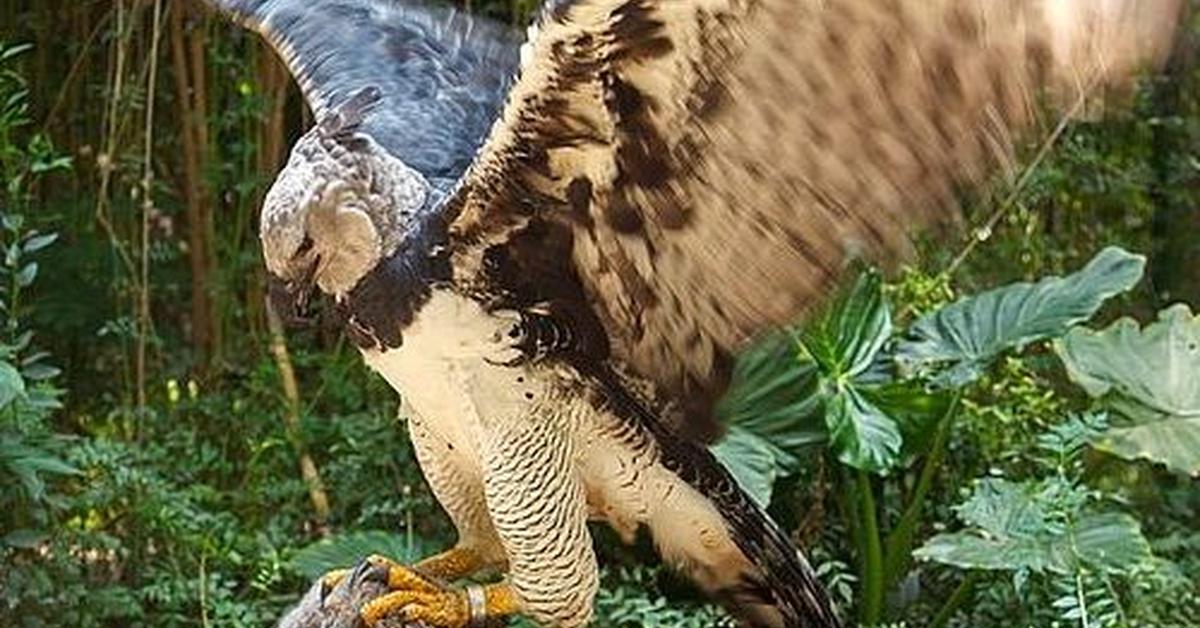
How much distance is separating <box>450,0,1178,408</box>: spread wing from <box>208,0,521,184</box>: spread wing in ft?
0.83

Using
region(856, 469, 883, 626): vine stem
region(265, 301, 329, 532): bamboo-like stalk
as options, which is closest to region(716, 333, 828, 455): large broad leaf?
region(856, 469, 883, 626): vine stem

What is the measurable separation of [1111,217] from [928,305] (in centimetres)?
116

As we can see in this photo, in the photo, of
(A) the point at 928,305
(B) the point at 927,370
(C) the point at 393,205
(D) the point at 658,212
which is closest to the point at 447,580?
(C) the point at 393,205

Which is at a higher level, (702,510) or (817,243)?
(817,243)

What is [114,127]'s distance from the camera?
3637 millimetres

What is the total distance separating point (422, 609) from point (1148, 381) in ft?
4.96

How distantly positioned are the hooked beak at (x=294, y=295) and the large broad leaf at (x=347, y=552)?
3.55 feet

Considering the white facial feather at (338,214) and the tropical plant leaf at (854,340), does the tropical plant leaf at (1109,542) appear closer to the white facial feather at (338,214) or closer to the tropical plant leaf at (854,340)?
the tropical plant leaf at (854,340)

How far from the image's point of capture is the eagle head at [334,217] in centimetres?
172

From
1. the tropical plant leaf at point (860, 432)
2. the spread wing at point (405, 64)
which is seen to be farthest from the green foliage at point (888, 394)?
the spread wing at point (405, 64)

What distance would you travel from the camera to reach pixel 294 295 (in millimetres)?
1754

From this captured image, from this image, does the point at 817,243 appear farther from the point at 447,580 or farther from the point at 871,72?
the point at 447,580

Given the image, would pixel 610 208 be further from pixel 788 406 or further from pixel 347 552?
pixel 788 406

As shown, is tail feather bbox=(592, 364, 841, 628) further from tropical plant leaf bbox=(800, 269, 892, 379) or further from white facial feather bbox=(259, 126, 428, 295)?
tropical plant leaf bbox=(800, 269, 892, 379)
